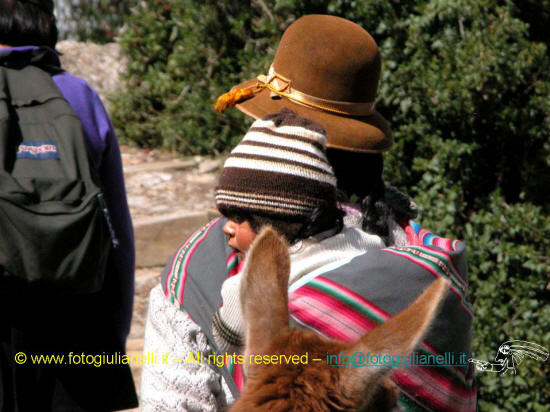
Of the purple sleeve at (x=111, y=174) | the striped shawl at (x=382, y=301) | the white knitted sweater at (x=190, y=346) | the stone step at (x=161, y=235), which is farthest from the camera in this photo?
the stone step at (x=161, y=235)

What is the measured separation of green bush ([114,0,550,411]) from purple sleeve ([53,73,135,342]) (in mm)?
2264

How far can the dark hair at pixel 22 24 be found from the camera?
8.70 ft

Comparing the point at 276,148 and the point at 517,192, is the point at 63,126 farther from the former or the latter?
the point at 517,192

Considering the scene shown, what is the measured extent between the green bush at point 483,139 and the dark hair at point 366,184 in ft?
7.21

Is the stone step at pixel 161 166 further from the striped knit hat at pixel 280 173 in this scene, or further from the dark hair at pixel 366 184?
the striped knit hat at pixel 280 173

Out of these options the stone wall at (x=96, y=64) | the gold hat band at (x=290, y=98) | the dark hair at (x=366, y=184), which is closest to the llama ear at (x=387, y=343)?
the dark hair at (x=366, y=184)

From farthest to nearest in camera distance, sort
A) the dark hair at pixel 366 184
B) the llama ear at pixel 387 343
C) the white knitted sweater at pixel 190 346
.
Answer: the dark hair at pixel 366 184 < the white knitted sweater at pixel 190 346 < the llama ear at pixel 387 343

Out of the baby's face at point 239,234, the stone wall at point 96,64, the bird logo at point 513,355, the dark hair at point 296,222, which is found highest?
the dark hair at point 296,222

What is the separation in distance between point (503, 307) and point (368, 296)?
2.65 m

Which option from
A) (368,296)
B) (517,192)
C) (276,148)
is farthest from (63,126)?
(517,192)

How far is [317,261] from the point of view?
6.27 ft

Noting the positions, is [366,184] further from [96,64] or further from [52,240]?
[96,64]

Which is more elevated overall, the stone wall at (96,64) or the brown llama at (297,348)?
the brown llama at (297,348)

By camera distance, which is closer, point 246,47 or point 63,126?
point 63,126
